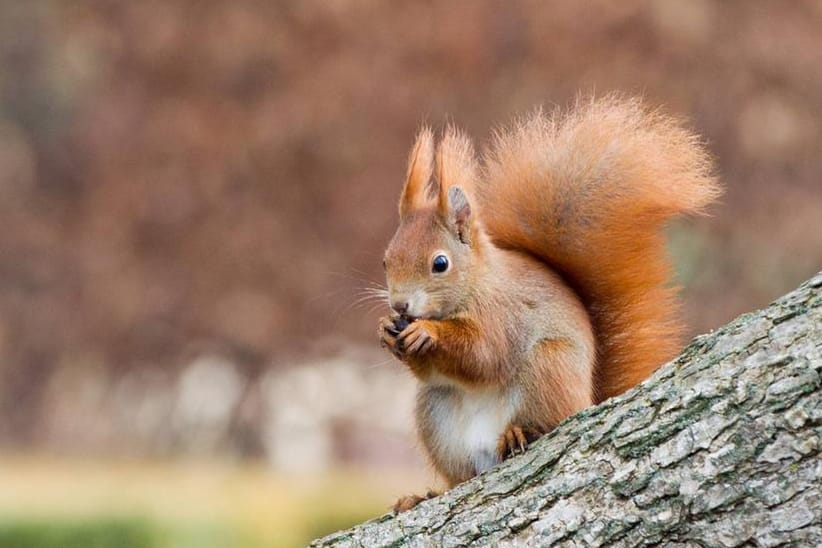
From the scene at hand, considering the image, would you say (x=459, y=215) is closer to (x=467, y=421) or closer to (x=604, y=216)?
(x=604, y=216)

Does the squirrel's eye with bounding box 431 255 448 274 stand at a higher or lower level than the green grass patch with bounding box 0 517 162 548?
lower

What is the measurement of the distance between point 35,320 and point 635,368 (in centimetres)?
629

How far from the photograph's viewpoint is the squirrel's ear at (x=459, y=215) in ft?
8.02

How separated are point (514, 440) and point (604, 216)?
501 mm

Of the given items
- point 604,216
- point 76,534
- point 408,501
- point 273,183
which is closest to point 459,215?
point 604,216

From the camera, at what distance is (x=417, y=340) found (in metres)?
2.26

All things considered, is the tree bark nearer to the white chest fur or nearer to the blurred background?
the white chest fur

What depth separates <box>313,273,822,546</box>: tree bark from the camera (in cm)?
162

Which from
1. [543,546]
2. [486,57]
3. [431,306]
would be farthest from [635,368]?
[486,57]

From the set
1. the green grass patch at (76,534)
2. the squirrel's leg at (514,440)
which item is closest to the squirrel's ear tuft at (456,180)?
the squirrel's leg at (514,440)

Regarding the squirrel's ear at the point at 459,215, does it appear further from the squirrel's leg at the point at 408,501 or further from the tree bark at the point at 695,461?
the tree bark at the point at 695,461

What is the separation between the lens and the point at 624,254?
2.47 m

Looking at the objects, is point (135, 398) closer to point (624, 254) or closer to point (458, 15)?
point (458, 15)

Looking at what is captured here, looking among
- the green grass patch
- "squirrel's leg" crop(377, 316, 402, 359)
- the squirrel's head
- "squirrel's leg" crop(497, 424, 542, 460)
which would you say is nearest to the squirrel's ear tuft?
the squirrel's head
